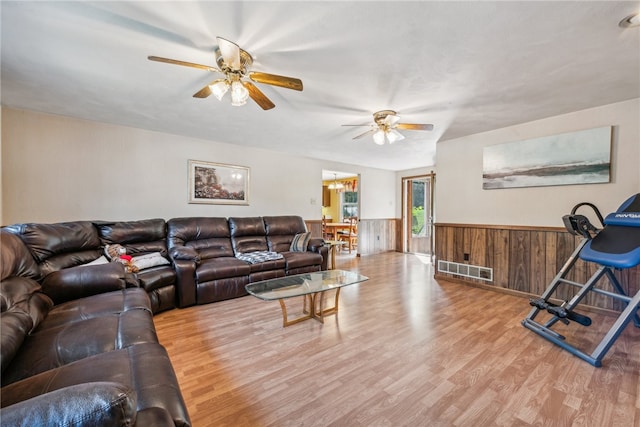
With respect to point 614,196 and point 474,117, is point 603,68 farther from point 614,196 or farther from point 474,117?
point 614,196

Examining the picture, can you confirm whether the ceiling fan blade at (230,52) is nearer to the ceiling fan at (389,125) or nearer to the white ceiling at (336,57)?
the white ceiling at (336,57)

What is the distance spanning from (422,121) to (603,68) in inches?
60.7

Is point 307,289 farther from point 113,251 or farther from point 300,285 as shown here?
point 113,251

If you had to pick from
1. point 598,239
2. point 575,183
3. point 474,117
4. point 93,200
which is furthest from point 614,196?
point 93,200

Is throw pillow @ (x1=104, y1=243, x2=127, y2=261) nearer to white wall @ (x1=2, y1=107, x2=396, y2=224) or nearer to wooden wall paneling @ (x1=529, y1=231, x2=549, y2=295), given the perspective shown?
white wall @ (x1=2, y1=107, x2=396, y2=224)

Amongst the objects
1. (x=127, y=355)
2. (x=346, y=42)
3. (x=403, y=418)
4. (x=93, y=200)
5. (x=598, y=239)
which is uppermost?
(x=346, y=42)

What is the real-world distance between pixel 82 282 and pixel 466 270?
453 centimetres

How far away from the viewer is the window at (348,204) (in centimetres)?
859

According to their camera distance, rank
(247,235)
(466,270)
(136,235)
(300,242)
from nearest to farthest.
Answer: (136,235) → (466,270) → (247,235) → (300,242)

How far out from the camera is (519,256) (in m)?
3.43

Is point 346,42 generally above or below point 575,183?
above

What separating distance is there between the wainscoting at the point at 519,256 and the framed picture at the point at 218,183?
355cm

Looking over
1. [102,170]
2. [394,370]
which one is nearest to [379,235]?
[394,370]

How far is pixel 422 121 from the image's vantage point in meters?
3.26
